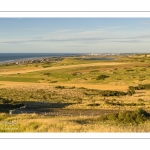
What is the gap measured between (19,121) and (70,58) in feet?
21.0

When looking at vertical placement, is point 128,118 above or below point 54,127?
above

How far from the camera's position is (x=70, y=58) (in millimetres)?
20484

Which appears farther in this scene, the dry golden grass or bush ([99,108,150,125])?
bush ([99,108,150,125])

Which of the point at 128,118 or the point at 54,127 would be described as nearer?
the point at 54,127

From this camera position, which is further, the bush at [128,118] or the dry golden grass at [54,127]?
the bush at [128,118]
